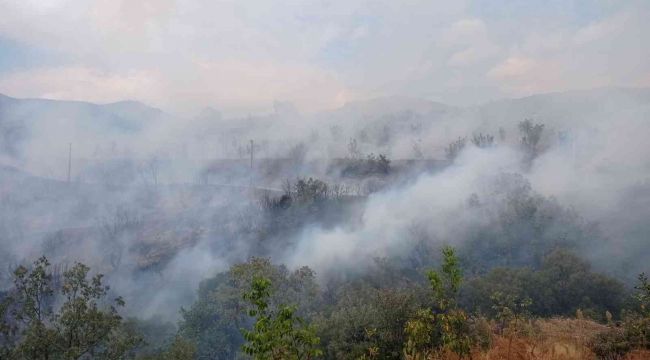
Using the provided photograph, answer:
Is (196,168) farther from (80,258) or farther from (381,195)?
(381,195)

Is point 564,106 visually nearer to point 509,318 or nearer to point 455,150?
point 455,150

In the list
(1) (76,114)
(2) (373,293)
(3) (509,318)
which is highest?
(1) (76,114)

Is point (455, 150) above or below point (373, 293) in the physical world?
above

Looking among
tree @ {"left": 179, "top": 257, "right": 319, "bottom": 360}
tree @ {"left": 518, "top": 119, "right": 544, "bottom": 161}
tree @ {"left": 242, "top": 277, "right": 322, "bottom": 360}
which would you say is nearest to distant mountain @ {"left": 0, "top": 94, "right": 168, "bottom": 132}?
tree @ {"left": 518, "top": 119, "right": 544, "bottom": 161}

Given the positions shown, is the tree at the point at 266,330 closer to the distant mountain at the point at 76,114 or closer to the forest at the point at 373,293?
the forest at the point at 373,293

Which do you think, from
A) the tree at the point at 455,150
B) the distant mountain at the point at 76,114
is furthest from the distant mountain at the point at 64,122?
the tree at the point at 455,150

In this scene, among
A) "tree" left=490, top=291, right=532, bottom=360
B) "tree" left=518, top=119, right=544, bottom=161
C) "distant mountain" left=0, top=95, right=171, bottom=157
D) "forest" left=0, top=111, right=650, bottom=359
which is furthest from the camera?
"distant mountain" left=0, top=95, right=171, bottom=157

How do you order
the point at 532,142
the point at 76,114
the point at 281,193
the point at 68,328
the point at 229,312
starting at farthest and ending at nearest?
the point at 76,114
the point at 532,142
the point at 281,193
the point at 229,312
the point at 68,328

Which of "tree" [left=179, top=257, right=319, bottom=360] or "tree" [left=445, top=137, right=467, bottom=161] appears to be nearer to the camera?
"tree" [left=179, top=257, right=319, bottom=360]

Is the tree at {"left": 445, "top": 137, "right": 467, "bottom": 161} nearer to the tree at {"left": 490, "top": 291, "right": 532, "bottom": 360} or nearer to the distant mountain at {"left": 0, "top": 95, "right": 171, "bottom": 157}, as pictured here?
the tree at {"left": 490, "top": 291, "right": 532, "bottom": 360}

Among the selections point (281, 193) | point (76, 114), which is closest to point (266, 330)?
point (281, 193)

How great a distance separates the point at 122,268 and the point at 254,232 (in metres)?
13.6

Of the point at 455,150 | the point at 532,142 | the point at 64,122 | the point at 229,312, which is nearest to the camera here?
the point at 229,312

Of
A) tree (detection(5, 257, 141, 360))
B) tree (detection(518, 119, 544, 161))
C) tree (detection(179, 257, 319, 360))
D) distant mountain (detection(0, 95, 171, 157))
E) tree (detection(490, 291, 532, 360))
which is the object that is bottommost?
tree (detection(179, 257, 319, 360))
